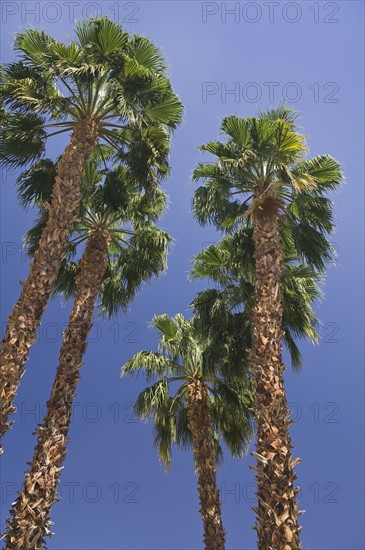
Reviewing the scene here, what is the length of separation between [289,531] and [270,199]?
634cm

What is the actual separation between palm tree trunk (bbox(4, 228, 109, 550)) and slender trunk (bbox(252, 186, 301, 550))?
326 cm

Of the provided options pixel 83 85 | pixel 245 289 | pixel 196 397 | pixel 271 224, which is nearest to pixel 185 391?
pixel 196 397

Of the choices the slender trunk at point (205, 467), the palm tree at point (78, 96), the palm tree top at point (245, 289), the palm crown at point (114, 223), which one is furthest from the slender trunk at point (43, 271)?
the slender trunk at point (205, 467)

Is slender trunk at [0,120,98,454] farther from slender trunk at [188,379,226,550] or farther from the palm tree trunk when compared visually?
Answer: slender trunk at [188,379,226,550]

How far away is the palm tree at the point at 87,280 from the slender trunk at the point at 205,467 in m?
3.21

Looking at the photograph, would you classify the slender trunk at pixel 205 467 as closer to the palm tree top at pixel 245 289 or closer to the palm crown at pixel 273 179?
the palm tree top at pixel 245 289

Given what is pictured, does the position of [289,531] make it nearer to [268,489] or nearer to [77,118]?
[268,489]

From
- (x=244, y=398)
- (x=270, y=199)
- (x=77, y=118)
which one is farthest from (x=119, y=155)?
(x=244, y=398)

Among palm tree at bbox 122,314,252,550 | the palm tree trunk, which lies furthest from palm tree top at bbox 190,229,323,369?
the palm tree trunk

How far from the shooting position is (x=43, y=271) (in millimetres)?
8703

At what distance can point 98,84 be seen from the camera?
11.0 m

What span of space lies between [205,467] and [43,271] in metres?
6.51

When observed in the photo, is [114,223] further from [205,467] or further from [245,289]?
[205,467]

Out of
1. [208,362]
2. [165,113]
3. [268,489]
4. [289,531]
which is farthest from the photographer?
[208,362]
